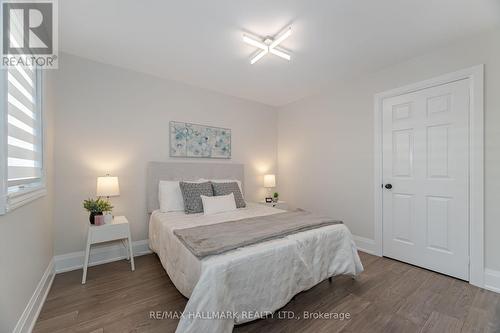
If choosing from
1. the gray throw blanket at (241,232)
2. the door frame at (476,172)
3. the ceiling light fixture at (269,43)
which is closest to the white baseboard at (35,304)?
the gray throw blanket at (241,232)

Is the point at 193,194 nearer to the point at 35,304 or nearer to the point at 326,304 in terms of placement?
the point at 35,304

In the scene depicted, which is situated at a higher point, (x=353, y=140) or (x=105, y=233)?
(x=353, y=140)

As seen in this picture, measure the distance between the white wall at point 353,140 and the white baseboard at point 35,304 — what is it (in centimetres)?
352

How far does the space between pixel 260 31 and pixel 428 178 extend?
2.51 m

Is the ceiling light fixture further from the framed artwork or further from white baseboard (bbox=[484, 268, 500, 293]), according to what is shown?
white baseboard (bbox=[484, 268, 500, 293])

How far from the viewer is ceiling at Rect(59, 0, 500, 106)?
69.2 inches

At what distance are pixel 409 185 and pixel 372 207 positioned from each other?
1.80 ft

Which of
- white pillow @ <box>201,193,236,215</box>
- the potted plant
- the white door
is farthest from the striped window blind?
the white door

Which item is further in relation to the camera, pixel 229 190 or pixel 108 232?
pixel 229 190

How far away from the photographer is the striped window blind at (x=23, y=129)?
4.46ft

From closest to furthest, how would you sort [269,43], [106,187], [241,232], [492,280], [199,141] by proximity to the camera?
1. [241,232]
2. [492,280]
3. [269,43]
4. [106,187]
5. [199,141]

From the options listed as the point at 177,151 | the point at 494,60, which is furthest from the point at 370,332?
the point at 177,151

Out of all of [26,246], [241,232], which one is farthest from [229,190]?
[26,246]

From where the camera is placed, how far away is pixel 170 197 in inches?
111
